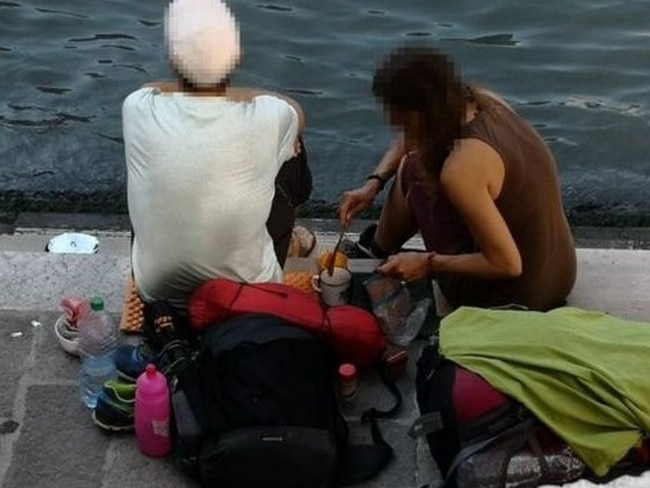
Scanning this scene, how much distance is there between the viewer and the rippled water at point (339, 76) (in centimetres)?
646

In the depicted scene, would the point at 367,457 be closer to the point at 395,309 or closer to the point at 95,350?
the point at 395,309

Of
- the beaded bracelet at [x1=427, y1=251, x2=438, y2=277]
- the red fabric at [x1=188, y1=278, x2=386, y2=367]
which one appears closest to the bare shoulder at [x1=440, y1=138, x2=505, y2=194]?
the beaded bracelet at [x1=427, y1=251, x2=438, y2=277]

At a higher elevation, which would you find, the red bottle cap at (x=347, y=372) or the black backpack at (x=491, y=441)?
the black backpack at (x=491, y=441)

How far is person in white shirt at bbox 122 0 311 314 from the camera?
3910 mm

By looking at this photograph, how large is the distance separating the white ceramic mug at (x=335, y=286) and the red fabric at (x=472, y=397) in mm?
933

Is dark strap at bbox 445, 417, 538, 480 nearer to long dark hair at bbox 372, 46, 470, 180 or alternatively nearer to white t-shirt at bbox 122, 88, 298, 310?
long dark hair at bbox 372, 46, 470, 180

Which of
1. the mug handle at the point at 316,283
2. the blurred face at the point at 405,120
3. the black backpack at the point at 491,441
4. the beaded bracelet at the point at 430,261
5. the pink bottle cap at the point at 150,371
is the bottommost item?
the mug handle at the point at 316,283

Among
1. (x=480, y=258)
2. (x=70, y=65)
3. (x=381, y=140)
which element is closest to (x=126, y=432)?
(x=480, y=258)

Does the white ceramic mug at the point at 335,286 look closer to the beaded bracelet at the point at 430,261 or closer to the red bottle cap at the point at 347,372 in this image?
the beaded bracelet at the point at 430,261

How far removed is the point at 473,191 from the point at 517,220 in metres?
0.34

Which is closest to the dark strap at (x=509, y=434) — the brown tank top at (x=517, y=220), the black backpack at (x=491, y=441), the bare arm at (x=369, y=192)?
the black backpack at (x=491, y=441)

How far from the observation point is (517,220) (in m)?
4.02

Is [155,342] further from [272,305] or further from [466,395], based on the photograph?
[466,395]

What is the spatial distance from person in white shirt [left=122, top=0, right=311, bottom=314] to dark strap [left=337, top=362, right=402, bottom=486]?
67 cm
